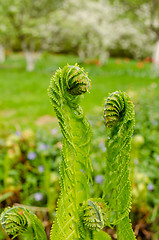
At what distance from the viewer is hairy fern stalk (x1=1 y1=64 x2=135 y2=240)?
0.61 meters

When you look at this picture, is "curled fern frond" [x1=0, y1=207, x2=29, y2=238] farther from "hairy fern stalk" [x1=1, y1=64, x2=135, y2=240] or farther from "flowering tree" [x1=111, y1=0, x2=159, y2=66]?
"flowering tree" [x1=111, y1=0, x2=159, y2=66]

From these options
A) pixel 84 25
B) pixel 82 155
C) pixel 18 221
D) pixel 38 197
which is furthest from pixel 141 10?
pixel 18 221

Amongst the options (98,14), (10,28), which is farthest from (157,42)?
(10,28)

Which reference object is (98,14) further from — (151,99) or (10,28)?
(151,99)

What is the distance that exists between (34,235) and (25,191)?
69.8 inches

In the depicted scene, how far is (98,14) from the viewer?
14.5 m

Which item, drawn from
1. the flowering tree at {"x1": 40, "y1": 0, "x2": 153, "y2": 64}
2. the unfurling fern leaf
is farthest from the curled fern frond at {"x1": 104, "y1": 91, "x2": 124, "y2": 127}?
the flowering tree at {"x1": 40, "y1": 0, "x2": 153, "y2": 64}

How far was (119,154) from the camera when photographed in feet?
2.20

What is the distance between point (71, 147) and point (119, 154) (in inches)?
5.2

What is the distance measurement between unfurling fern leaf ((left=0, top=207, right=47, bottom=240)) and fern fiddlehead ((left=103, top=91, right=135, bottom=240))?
216 millimetres

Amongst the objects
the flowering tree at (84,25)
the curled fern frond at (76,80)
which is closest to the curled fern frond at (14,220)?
the curled fern frond at (76,80)

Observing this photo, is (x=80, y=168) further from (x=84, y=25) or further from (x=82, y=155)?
(x=84, y=25)

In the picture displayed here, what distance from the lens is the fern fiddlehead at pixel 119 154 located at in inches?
24.8

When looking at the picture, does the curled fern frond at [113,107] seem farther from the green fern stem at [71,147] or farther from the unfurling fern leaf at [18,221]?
the unfurling fern leaf at [18,221]
